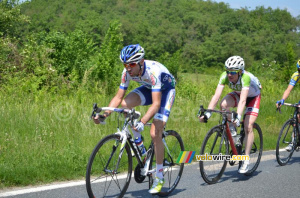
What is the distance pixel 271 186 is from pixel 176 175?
1.47 meters

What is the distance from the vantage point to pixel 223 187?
5.95m

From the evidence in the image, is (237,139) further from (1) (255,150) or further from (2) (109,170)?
(2) (109,170)

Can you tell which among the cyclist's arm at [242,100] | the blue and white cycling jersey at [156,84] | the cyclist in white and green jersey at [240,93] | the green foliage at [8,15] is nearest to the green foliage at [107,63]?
the green foliage at [8,15]

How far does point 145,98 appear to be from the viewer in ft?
18.1

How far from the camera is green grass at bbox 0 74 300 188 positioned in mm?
5879

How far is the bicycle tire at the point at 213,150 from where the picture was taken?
592cm

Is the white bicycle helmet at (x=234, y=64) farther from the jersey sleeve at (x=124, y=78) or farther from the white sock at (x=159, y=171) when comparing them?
the white sock at (x=159, y=171)

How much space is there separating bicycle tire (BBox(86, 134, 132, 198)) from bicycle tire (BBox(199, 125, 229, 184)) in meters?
1.41

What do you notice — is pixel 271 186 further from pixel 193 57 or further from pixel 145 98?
pixel 193 57

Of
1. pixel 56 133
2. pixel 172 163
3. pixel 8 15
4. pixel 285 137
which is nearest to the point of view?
pixel 172 163

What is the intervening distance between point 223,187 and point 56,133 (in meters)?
3.44

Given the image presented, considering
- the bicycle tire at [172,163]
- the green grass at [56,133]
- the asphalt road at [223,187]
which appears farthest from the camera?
the green grass at [56,133]

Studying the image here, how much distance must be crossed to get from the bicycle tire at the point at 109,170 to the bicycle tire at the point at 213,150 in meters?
1.41

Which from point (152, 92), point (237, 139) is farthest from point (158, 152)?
point (237, 139)
